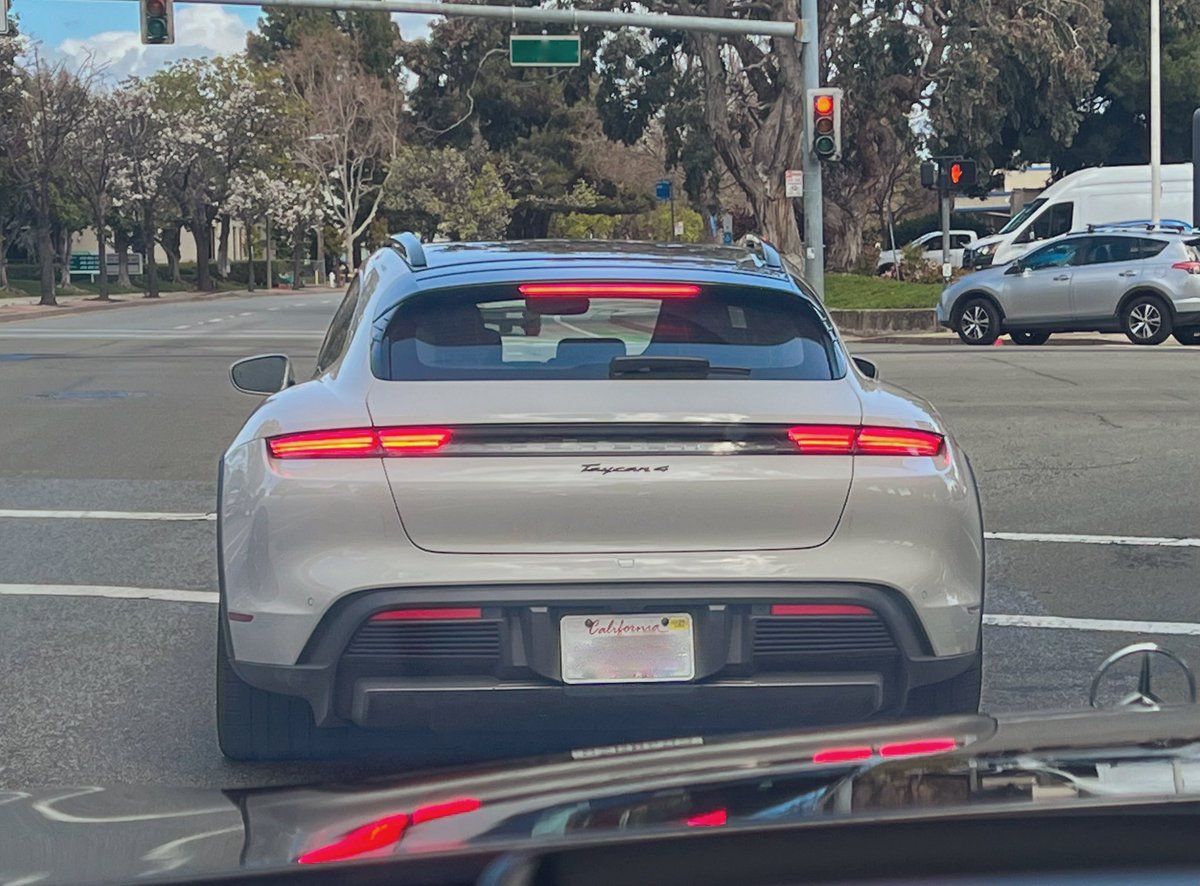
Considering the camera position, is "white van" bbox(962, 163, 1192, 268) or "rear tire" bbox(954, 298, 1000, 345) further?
"white van" bbox(962, 163, 1192, 268)

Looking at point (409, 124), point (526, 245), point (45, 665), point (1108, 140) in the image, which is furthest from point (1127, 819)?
point (409, 124)

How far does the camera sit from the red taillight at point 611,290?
17.0 ft

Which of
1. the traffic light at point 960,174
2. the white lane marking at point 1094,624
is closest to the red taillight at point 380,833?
the white lane marking at point 1094,624

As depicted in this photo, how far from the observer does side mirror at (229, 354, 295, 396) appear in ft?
20.8

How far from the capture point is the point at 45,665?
6.68 meters

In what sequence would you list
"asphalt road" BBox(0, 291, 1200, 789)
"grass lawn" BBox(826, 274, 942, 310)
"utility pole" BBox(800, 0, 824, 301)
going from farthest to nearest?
"grass lawn" BBox(826, 274, 942, 310), "utility pole" BBox(800, 0, 824, 301), "asphalt road" BBox(0, 291, 1200, 789)

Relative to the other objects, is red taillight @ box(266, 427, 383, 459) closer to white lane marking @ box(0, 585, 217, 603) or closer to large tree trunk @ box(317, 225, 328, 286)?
white lane marking @ box(0, 585, 217, 603)

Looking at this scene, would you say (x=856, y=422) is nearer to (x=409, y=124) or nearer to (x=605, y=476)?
(x=605, y=476)

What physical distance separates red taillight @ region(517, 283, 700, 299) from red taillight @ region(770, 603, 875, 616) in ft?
3.83

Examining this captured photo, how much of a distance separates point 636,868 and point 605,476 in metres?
2.62

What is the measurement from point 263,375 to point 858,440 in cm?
265

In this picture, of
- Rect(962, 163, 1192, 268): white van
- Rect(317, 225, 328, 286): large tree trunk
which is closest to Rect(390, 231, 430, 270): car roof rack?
Rect(962, 163, 1192, 268): white van

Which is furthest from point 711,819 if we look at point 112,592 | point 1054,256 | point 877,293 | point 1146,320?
point 877,293

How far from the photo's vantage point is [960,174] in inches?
1164
